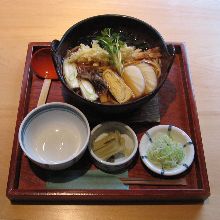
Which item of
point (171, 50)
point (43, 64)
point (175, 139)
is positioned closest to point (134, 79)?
point (171, 50)

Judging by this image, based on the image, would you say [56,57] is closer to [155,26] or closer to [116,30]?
[116,30]

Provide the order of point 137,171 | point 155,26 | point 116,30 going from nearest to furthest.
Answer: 1. point 137,171
2. point 116,30
3. point 155,26

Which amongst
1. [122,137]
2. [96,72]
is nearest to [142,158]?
[122,137]

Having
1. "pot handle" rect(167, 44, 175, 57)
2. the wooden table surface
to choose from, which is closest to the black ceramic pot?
"pot handle" rect(167, 44, 175, 57)

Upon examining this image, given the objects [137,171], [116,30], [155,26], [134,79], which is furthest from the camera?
[155,26]

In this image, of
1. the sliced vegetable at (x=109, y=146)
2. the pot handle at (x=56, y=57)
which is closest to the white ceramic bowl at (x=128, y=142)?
the sliced vegetable at (x=109, y=146)

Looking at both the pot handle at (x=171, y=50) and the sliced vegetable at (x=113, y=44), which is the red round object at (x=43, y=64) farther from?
the pot handle at (x=171, y=50)
